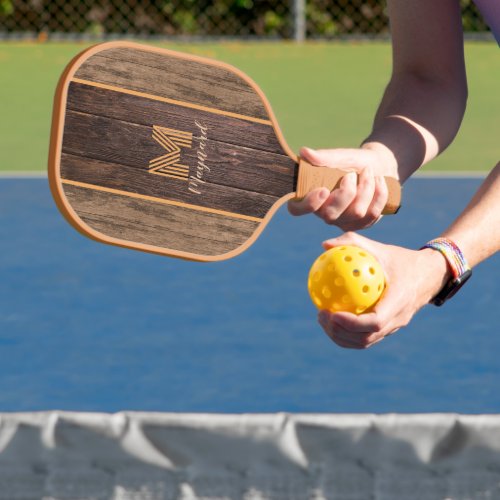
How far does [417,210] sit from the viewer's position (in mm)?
6383

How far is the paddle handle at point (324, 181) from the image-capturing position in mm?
2369

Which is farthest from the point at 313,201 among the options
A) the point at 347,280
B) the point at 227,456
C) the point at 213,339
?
the point at 213,339

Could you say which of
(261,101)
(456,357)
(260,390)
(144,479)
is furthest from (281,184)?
(456,357)

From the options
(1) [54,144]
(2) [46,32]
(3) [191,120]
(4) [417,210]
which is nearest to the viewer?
(1) [54,144]

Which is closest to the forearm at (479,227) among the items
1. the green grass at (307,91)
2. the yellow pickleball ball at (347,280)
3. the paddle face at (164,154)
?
the yellow pickleball ball at (347,280)

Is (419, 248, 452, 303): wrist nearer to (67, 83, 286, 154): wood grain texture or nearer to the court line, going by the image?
(67, 83, 286, 154): wood grain texture

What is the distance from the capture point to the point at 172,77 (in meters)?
2.35

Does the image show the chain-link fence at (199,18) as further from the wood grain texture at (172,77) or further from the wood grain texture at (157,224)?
the wood grain texture at (157,224)

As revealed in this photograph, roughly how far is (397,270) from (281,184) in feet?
1.61

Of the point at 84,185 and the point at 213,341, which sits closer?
the point at 84,185

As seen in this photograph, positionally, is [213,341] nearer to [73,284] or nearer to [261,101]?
[73,284]

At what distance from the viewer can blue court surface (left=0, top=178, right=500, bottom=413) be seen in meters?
4.07

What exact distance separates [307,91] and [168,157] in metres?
7.61

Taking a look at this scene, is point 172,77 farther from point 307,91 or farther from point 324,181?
point 307,91
